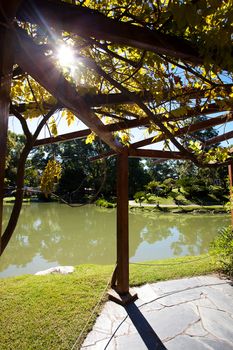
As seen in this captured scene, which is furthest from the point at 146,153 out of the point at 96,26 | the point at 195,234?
the point at 195,234

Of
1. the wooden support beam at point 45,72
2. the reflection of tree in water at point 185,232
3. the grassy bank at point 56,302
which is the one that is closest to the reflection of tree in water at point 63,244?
the reflection of tree in water at point 185,232

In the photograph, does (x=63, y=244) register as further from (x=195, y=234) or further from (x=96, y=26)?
(x=96, y=26)

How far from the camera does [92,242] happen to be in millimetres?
8055

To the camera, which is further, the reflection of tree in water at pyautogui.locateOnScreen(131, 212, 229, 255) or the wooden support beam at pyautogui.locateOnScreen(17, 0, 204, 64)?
the reflection of tree in water at pyautogui.locateOnScreen(131, 212, 229, 255)

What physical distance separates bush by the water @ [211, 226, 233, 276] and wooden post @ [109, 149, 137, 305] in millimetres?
1500

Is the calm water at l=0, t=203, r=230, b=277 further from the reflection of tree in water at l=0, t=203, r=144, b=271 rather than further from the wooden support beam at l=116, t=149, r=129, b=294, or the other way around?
the wooden support beam at l=116, t=149, r=129, b=294

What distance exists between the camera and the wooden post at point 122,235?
3168mm

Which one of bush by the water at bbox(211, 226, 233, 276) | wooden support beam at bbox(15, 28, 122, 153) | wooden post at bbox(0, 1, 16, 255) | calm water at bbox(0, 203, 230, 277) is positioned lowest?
calm water at bbox(0, 203, 230, 277)

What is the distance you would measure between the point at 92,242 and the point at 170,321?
18.4ft

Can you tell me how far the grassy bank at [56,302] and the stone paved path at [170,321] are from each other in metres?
0.20


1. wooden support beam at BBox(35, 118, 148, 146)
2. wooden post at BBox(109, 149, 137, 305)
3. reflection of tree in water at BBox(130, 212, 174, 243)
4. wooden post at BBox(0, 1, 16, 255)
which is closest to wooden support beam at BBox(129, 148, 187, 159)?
wooden post at BBox(109, 149, 137, 305)

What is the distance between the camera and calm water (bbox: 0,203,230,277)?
6.24 m

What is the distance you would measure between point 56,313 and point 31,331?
34cm

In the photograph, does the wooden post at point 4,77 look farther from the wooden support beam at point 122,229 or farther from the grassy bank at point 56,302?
the wooden support beam at point 122,229
